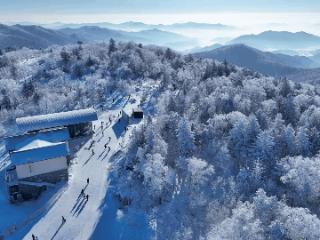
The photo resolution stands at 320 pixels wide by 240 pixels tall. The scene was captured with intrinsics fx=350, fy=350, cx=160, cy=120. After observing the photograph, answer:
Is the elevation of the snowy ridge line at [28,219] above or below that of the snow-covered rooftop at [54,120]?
below

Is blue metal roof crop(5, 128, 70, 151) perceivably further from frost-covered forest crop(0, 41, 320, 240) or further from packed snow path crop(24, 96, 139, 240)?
frost-covered forest crop(0, 41, 320, 240)

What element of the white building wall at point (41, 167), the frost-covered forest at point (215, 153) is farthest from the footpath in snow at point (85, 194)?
the frost-covered forest at point (215, 153)

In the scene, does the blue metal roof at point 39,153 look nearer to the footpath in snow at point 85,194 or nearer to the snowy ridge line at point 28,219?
the footpath in snow at point 85,194

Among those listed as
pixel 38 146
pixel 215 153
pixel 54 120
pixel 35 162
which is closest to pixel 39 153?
pixel 35 162

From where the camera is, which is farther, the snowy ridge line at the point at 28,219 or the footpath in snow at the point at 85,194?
the snowy ridge line at the point at 28,219

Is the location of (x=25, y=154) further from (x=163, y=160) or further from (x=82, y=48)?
(x=82, y=48)

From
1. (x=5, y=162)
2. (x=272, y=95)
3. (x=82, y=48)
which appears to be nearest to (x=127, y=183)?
(x=5, y=162)
